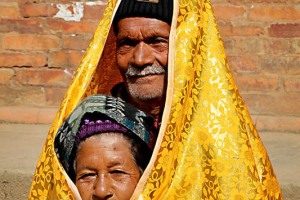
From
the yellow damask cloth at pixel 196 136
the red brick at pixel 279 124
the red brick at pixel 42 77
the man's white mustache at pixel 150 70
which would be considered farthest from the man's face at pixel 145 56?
the red brick at pixel 42 77

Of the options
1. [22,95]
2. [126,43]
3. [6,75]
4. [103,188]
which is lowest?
[103,188]

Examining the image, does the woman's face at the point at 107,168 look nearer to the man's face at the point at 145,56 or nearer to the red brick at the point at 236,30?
the man's face at the point at 145,56

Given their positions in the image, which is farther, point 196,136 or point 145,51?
point 145,51

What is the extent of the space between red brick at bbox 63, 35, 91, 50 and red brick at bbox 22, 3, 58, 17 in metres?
0.20

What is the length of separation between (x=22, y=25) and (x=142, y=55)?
97.8 inches

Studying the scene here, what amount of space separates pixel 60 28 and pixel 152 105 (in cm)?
240

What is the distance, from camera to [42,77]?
18.9ft

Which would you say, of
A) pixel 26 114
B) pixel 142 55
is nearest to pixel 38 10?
pixel 26 114

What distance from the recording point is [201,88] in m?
3.22

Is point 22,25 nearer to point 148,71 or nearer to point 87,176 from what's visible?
point 148,71

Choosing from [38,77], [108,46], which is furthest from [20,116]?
[108,46]

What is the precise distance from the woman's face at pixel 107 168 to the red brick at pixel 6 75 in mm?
2976

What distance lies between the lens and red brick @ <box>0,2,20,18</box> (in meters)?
5.75

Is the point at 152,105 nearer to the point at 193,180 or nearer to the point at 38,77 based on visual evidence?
the point at 193,180
